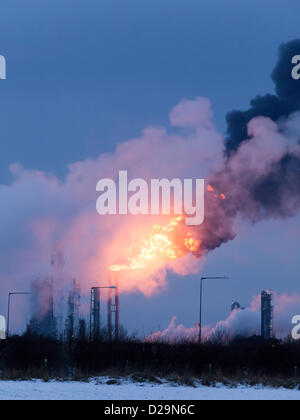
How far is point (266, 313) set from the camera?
94.4 meters

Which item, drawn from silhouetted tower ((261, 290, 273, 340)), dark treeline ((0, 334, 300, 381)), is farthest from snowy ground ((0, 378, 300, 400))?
silhouetted tower ((261, 290, 273, 340))

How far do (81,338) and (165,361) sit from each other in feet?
21.2

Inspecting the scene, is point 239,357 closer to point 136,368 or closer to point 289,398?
point 136,368

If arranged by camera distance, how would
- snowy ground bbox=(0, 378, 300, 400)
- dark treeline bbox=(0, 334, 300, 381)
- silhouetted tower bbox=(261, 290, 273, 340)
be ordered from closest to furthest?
snowy ground bbox=(0, 378, 300, 400)
dark treeline bbox=(0, 334, 300, 381)
silhouetted tower bbox=(261, 290, 273, 340)

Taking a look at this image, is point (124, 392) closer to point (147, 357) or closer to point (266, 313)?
point (147, 357)

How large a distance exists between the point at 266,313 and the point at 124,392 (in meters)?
59.3

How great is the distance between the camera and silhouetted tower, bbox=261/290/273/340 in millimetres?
93875

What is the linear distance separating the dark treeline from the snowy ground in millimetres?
7712

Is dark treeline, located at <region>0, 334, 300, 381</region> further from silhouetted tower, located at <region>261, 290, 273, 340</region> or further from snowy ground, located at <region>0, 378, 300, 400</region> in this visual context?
silhouetted tower, located at <region>261, 290, 273, 340</region>

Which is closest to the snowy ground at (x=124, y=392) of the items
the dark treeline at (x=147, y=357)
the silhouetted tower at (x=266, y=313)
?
the dark treeline at (x=147, y=357)

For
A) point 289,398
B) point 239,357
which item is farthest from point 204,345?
point 289,398

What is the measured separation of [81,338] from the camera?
55.0 m

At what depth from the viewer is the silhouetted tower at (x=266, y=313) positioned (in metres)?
93.9

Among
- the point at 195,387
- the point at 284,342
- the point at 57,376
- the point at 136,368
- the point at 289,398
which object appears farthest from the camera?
the point at 284,342
